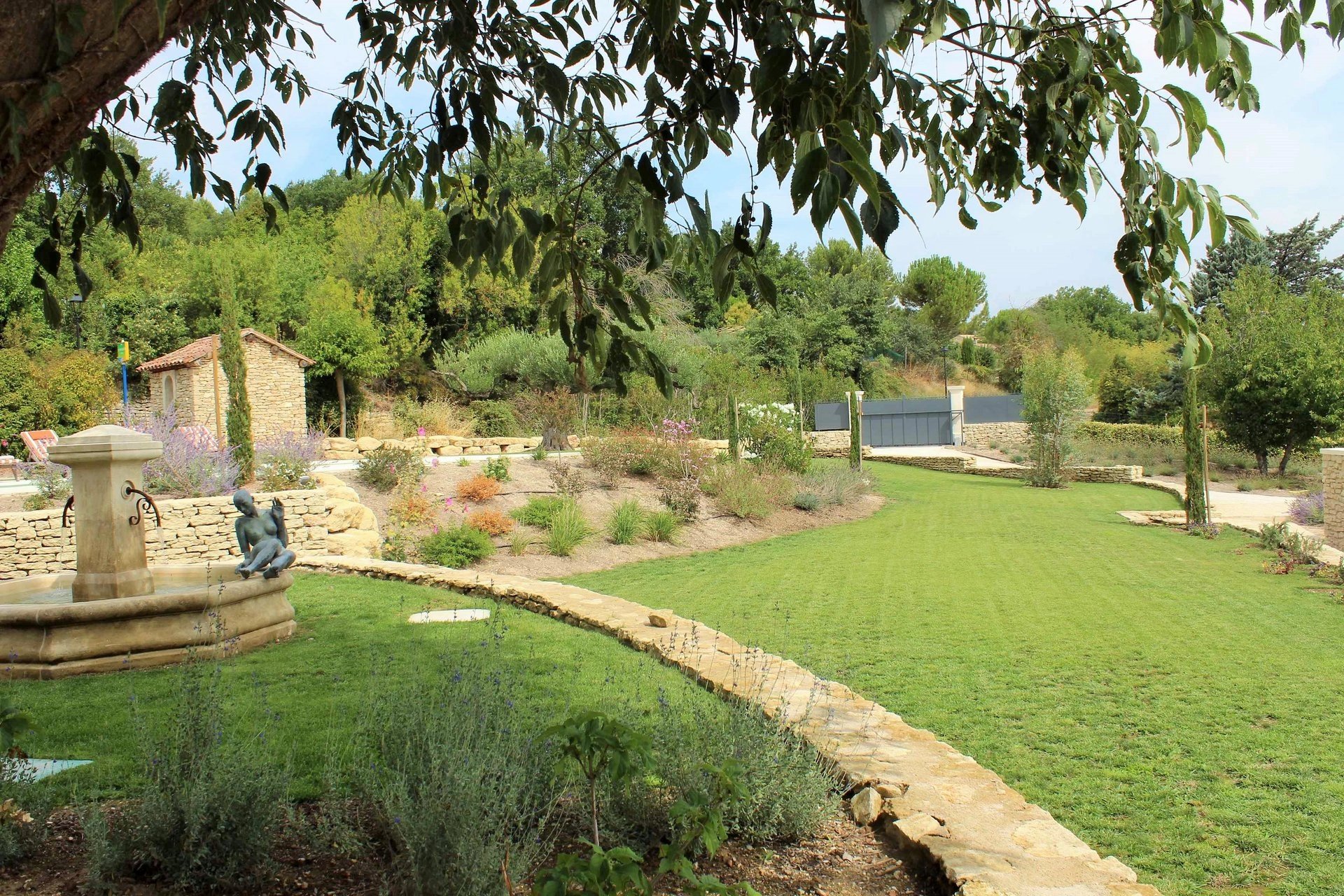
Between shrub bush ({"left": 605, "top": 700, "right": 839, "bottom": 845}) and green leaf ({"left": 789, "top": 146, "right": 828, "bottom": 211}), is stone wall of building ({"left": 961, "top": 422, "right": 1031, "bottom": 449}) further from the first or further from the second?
green leaf ({"left": 789, "top": 146, "right": 828, "bottom": 211})

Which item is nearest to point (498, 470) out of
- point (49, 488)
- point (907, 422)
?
point (49, 488)

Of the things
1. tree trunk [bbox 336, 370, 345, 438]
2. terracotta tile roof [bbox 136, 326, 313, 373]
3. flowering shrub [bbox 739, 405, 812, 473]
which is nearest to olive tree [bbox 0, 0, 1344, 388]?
flowering shrub [bbox 739, 405, 812, 473]

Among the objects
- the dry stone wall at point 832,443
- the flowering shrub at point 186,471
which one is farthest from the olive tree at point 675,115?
the dry stone wall at point 832,443

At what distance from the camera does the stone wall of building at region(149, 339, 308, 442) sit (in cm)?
2394

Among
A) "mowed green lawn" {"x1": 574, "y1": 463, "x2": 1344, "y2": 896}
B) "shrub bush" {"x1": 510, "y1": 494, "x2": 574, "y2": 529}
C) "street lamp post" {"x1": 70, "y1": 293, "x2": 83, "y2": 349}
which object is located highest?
"street lamp post" {"x1": 70, "y1": 293, "x2": 83, "y2": 349}

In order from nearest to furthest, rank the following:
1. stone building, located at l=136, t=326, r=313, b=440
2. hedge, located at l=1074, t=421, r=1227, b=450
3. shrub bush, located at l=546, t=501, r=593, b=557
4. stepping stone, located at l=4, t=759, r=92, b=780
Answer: stepping stone, located at l=4, t=759, r=92, b=780 → shrub bush, located at l=546, t=501, r=593, b=557 → stone building, located at l=136, t=326, r=313, b=440 → hedge, located at l=1074, t=421, r=1227, b=450

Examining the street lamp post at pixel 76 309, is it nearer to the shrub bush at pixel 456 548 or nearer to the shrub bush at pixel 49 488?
the shrub bush at pixel 49 488

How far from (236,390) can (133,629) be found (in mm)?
10151

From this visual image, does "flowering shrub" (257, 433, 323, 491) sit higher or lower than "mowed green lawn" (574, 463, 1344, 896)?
higher

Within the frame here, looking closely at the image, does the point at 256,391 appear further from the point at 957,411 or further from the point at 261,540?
the point at 957,411

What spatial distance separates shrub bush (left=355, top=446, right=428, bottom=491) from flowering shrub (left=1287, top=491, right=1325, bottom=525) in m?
14.8

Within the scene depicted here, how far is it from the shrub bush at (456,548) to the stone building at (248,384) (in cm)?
1286

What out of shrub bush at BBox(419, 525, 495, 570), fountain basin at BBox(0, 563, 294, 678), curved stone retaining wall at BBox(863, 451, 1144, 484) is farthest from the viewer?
curved stone retaining wall at BBox(863, 451, 1144, 484)

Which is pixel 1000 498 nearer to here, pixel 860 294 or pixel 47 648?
pixel 47 648
